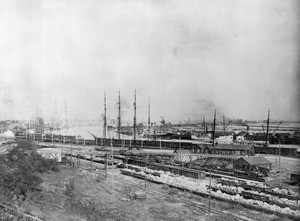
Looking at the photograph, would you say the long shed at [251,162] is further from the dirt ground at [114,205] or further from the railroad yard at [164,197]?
the dirt ground at [114,205]

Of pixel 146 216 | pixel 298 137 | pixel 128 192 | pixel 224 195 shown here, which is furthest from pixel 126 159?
pixel 298 137

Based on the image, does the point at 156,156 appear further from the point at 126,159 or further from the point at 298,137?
the point at 298,137

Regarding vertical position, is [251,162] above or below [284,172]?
above

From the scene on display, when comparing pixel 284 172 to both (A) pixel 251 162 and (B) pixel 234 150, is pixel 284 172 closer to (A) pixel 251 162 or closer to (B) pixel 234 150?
(A) pixel 251 162

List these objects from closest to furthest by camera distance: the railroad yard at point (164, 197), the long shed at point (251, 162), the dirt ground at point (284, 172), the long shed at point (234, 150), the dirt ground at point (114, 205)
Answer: the dirt ground at point (114, 205) < the railroad yard at point (164, 197) < the dirt ground at point (284, 172) < the long shed at point (251, 162) < the long shed at point (234, 150)

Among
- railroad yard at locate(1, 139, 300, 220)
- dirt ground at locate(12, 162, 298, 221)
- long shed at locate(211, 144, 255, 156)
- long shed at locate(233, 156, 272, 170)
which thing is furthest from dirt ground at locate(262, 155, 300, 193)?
dirt ground at locate(12, 162, 298, 221)

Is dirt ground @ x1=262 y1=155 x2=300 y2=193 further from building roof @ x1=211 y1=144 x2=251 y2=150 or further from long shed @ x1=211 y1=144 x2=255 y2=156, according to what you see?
building roof @ x1=211 y1=144 x2=251 y2=150

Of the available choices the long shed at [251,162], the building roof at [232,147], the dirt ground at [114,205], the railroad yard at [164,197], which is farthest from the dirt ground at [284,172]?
the dirt ground at [114,205]

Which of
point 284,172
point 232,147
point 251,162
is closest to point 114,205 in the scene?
point 251,162

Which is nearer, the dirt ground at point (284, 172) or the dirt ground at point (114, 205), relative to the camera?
the dirt ground at point (114, 205)
